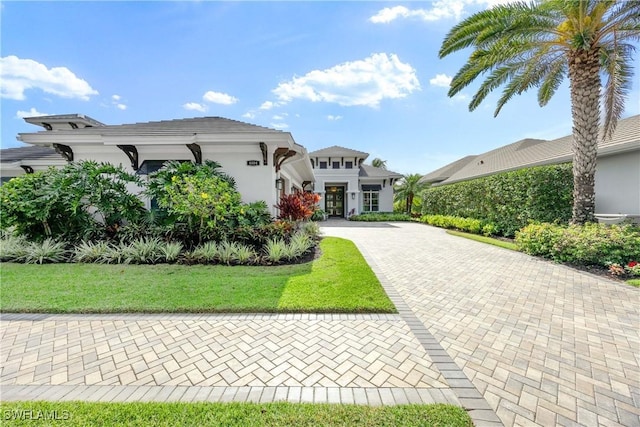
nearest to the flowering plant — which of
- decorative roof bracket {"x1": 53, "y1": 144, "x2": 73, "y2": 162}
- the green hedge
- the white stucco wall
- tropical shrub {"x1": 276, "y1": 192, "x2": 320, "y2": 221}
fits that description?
the green hedge

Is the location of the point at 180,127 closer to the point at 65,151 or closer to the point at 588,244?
the point at 65,151

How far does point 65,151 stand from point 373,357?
12.1 m

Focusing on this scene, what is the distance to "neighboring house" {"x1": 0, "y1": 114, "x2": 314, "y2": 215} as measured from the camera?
8000 millimetres

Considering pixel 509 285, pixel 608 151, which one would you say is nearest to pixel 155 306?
pixel 509 285

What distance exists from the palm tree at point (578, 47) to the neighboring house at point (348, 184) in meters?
16.3

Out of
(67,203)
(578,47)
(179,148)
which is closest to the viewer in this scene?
(67,203)

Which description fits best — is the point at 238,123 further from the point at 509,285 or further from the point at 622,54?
the point at 622,54

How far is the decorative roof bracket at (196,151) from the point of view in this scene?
8.27 meters

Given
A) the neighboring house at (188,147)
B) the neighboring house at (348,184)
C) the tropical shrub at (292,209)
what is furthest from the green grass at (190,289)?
the neighboring house at (348,184)

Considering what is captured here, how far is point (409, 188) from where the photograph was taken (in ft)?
79.3

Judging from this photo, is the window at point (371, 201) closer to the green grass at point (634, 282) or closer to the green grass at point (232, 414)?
the green grass at point (634, 282)

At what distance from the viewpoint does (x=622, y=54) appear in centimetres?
764

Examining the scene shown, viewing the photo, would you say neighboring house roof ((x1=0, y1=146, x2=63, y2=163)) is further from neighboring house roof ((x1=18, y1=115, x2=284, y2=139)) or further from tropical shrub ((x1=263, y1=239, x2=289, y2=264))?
tropical shrub ((x1=263, y1=239, x2=289, y2=264))

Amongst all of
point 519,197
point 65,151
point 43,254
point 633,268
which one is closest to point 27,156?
point 65,151
